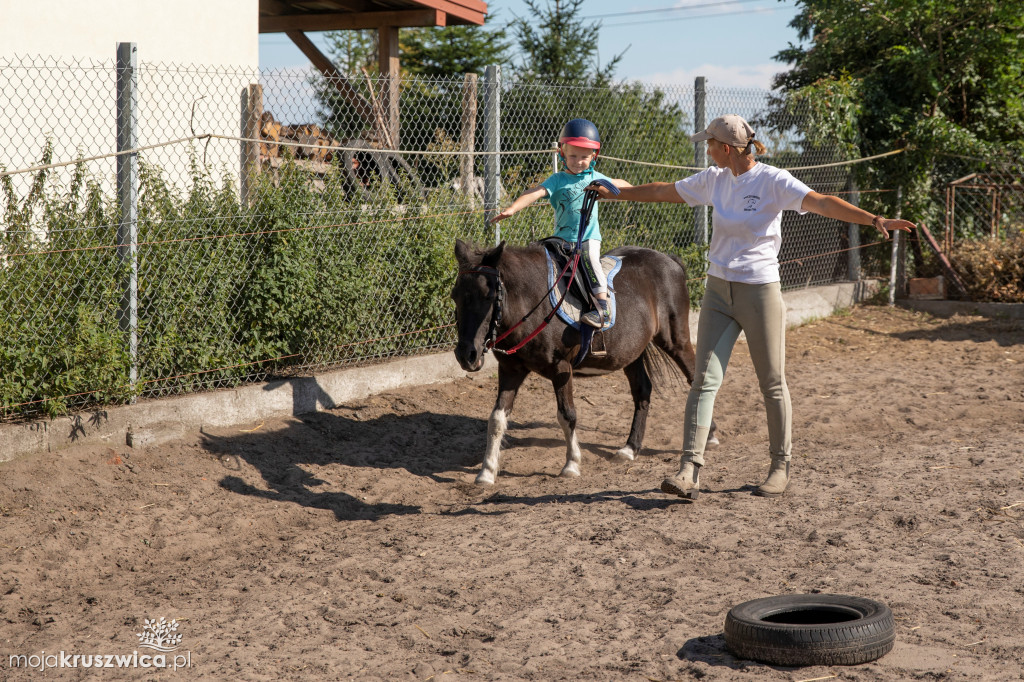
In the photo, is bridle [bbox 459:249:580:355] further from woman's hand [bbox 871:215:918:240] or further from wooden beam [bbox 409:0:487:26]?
wooden beam [bbox 409:0:487:26]

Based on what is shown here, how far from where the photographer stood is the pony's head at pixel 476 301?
5570 mm

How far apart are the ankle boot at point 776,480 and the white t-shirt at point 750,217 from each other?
111 centimetres

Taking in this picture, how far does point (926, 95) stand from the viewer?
45.4ft

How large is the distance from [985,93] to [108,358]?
12855mm

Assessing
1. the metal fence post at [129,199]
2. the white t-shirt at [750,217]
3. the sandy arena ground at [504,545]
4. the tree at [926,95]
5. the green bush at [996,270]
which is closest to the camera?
the sandy arena ground at [504,545]

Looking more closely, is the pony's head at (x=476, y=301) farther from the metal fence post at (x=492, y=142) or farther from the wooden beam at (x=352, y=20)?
the wooden beam at (x=352, y=20)

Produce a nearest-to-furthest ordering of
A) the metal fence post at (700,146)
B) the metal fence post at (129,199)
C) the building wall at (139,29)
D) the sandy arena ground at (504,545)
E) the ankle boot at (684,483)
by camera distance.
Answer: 1. the sandy arena ground at (504,545)
2. the ankle boot at (684,483)
3. the metal fence post at (129,199)
4. the building wall at (139,29)
5. the metal fence post at (700,146)

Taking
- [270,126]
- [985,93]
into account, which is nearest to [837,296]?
[985,93]

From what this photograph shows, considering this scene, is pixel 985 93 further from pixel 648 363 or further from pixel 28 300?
pixel 28 300

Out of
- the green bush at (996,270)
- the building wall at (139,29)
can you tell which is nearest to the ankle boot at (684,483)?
the building wall at (139,29)

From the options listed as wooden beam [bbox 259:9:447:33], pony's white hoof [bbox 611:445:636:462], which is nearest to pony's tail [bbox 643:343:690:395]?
pony's white hoof [bbox 611:445:636:462]

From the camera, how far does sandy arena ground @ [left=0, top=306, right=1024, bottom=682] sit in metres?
3.63

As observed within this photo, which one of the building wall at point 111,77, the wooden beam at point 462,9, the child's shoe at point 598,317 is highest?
the wooden beam at point 462,9

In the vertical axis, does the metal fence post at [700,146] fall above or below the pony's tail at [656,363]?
above
